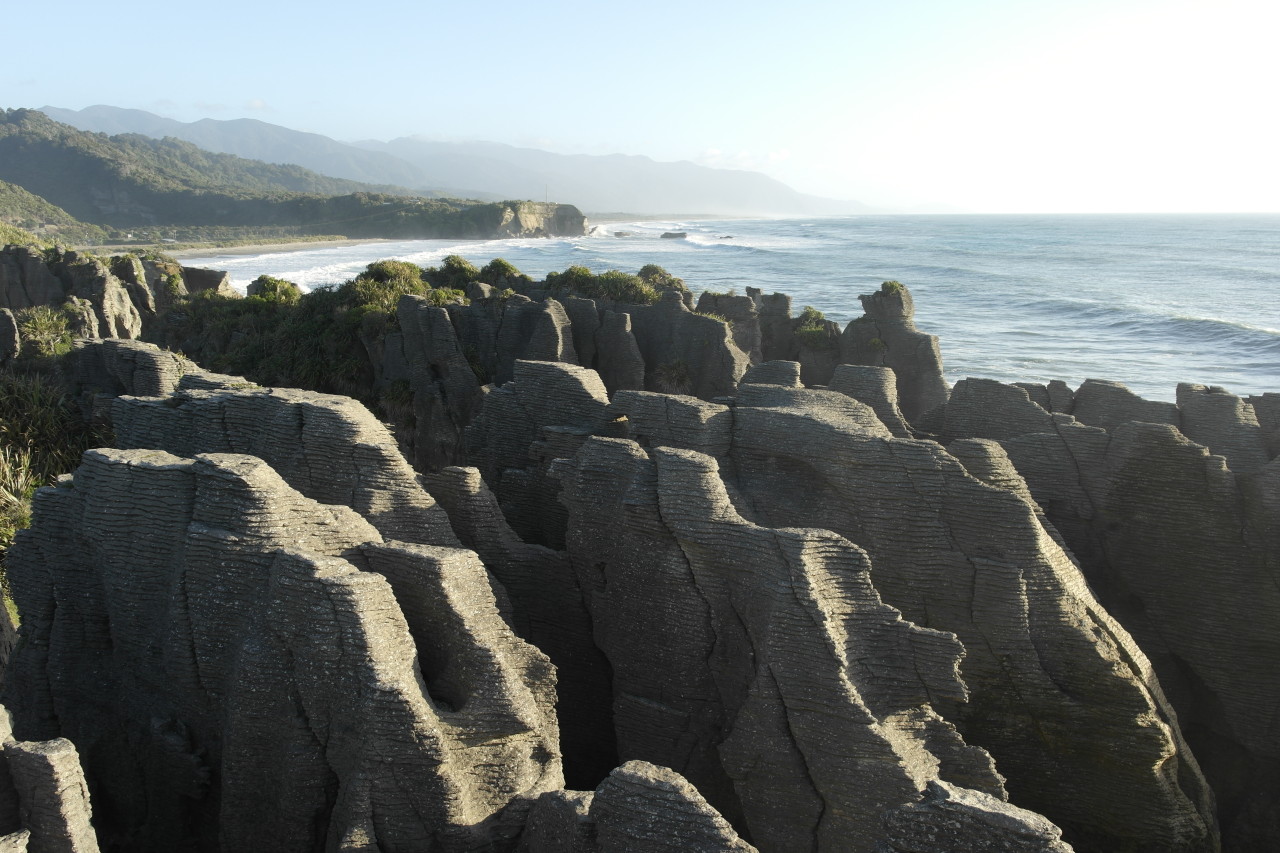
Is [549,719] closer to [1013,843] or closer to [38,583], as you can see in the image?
[1013,843]

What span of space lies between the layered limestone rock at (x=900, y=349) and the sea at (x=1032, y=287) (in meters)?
24.9

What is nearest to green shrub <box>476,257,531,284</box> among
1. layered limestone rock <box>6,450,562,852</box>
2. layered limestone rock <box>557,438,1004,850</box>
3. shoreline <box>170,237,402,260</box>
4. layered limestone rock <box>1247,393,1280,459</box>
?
layered limestone rock <box>1247,393,1280,459</box>

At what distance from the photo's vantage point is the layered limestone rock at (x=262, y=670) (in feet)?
25.8

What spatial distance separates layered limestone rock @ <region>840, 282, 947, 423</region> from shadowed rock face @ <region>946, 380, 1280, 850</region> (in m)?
8.56

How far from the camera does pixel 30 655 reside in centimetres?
1001

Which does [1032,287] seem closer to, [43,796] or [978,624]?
[978,624]

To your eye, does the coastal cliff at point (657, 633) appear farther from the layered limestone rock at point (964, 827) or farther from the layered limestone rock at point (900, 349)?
the layered limestone rock at point (900, 349)

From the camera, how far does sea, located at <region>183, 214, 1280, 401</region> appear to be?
177 feet

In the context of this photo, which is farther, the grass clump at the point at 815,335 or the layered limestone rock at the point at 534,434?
the grass clump at the point at 815,335

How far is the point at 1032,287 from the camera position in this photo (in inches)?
3775

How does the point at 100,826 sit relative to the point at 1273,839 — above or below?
above

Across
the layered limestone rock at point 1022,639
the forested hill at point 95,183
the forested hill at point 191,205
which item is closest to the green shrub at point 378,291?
the layered limestone rock at point 1022,639

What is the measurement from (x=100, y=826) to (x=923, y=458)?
10589 mm

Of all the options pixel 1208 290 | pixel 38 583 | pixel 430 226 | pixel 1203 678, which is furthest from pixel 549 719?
pixel 430 226
